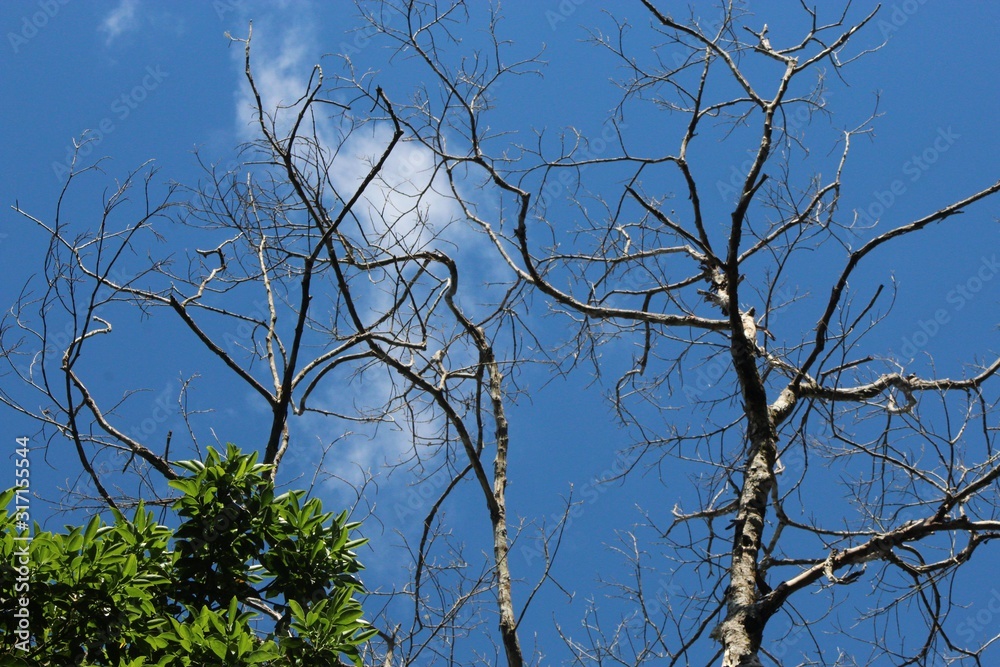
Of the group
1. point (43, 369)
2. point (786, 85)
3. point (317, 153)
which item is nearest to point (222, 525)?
point (43, 369)

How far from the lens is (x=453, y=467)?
545cm

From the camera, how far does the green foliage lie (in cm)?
309

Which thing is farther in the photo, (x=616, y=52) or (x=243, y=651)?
(x=616, y=52)

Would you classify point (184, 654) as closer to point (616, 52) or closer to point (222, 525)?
point (222, 525)

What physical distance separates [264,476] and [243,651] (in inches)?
45.8

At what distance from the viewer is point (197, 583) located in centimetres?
358

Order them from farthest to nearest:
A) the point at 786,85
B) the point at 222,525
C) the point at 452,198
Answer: the point at 452,198, the point at 786,85, the point at 222,525

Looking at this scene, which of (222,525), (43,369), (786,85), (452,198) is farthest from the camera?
(452,198)

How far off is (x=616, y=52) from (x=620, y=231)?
117cm

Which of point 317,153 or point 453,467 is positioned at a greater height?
point 317,153

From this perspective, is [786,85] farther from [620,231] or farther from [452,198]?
[452,198]

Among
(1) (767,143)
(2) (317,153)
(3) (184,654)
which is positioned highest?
(1) (767,143)

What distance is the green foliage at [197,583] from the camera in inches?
122

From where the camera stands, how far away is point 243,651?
3.09m
